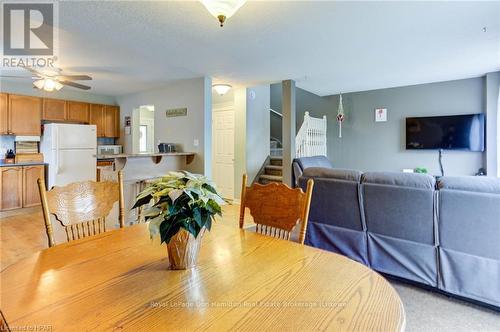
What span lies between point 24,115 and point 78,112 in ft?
3.17

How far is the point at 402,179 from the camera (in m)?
2.30

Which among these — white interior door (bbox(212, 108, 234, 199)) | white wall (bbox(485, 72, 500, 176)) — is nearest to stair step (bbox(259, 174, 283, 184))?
white interior door (bbox(212, 108, 234, 199))

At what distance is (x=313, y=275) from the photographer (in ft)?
3.19

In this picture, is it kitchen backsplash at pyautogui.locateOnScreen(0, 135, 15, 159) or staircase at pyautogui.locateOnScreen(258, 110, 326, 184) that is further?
staircase at pyautogui.locateOnScreen(258, 110, 326, 184)

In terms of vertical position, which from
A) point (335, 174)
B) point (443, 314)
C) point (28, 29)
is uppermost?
point (28, 29)

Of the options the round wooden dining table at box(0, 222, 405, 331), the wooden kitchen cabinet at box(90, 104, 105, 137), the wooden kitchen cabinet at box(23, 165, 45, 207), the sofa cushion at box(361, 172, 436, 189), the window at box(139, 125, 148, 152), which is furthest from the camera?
the window at box(139, 125, 148, 152)

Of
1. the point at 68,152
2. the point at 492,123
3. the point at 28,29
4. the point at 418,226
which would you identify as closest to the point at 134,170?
the point at 28,29

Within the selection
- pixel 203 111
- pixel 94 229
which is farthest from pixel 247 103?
→ pixel 94 229

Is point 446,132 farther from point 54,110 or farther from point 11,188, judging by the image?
point 11,188

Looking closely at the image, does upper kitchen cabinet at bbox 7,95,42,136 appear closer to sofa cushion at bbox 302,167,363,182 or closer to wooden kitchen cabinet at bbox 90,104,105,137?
wooden kitchen cabinet at bbox 90,104,105,137

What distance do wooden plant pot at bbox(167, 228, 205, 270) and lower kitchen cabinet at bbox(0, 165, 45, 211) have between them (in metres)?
5.22

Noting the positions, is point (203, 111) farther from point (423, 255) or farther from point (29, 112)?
point (423, 255)

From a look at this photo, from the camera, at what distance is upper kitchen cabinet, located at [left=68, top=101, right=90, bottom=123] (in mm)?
5723

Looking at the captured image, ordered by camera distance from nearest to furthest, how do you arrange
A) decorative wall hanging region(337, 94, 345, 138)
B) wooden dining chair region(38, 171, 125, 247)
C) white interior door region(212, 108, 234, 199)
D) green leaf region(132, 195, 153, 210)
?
green leaf region(132, 195, 153, 210), wooden dining chair region(38, 171, 125, 247), white interior door region(212, 108, 234, 199), decorative wall hanging region(337, 94, 345, 138)
